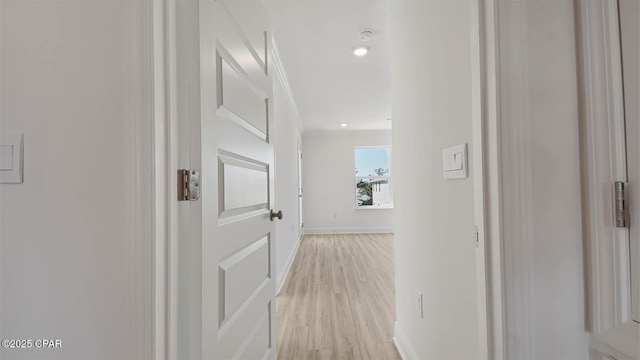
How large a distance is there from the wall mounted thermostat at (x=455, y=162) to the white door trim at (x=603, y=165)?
337 millimetres

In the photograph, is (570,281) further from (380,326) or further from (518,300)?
(380,326)

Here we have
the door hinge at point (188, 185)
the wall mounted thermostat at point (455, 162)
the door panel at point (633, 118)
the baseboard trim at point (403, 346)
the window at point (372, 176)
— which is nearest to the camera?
the door panel at point (633, 118)

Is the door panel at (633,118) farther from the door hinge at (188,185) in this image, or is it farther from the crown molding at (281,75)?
the crown molding at (281,75)

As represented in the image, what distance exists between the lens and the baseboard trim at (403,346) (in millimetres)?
1567

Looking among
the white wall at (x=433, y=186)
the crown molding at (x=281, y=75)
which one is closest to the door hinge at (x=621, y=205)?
the white wall at (x=433, y=186)

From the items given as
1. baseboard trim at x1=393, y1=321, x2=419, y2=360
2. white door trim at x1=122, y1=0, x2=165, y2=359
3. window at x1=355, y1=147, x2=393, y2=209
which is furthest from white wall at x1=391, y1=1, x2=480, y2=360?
window at x1=355, y1=147, x2=393, y2=209

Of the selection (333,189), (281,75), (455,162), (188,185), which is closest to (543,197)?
(455,162)

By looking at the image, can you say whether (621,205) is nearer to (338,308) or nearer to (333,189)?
(338,308)

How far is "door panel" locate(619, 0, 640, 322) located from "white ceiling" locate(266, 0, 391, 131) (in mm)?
1785

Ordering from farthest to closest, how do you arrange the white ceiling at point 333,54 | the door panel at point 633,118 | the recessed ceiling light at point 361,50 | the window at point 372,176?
1. the window at point 372,176
2. the recessed ceiling light at point 361,50
3. the white ceiling at point 333,54
4. the door panel at point 633,118

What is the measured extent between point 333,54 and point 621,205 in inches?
107

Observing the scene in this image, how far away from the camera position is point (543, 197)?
58 cm

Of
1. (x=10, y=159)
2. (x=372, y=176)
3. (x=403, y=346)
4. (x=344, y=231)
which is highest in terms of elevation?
(x=372, y=176)

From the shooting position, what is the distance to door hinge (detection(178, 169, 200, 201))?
0.68m
